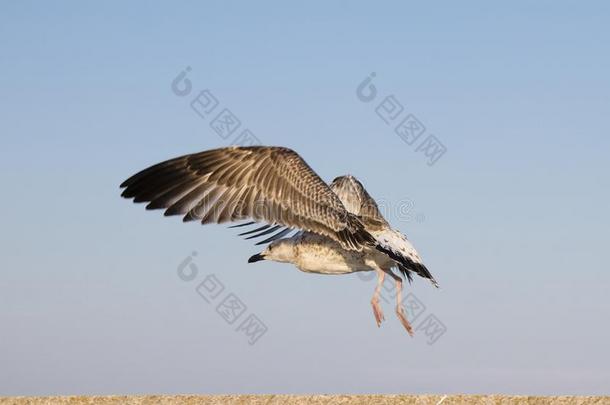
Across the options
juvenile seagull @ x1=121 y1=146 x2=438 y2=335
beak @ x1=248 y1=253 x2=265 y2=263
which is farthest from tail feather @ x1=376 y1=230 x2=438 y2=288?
beak @ x1=248 y1=253 x2=265 y2=263

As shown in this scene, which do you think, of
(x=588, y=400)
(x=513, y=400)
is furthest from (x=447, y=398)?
(x=588, y=400)

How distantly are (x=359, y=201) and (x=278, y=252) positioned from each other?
1.37 metres

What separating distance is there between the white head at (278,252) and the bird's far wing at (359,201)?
1016mm

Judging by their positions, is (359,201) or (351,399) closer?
(351,399)

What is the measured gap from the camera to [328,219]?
32.9ft

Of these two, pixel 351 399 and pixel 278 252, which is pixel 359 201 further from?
pixel 351 399

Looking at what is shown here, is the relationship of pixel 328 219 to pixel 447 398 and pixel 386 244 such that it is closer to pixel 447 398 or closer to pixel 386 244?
pixel 386 244

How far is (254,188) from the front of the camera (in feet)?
32.5

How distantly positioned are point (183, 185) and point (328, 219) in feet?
5.85

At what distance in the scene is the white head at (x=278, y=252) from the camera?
1118 centimetres

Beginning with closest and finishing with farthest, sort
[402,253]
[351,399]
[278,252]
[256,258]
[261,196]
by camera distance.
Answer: [351,399]
[261,196]
[402,253]
[278,252]
[256,258]

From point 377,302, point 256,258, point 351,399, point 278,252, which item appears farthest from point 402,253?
point 351,399

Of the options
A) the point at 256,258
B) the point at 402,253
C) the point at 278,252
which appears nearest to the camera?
the point at 402,253

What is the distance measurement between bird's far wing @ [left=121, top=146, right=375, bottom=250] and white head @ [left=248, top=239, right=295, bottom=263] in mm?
1219
